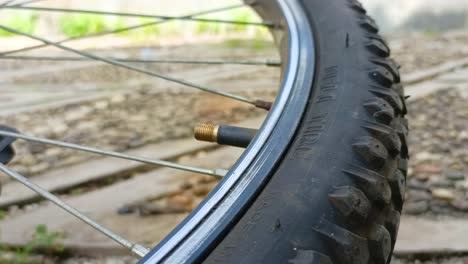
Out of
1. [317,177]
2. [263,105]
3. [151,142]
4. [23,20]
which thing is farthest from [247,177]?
[23,20]

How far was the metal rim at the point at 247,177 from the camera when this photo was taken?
17.5 inches

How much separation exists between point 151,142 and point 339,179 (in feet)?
3.77

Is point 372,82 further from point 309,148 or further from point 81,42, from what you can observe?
point 81,42

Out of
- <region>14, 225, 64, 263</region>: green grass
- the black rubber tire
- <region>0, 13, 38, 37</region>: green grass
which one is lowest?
<region>0, 13, 38, 37</region>: green grass

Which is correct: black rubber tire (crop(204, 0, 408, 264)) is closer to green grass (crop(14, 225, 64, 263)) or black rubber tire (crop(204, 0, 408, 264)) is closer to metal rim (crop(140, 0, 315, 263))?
metal rim (crop(140, 0, 315, 263))

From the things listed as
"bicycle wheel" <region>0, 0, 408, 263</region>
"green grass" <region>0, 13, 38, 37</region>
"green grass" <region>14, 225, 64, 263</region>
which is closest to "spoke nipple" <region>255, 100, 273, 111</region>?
"bicycle wheel" <region>0, 0, 408, 263</region>

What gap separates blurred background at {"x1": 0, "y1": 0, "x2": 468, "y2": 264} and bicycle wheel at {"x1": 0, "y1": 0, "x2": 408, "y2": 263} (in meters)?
0.31

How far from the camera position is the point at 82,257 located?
96cm

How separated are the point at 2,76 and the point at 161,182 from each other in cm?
175

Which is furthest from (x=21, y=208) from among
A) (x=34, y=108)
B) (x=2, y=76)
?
(x=2, y=76)

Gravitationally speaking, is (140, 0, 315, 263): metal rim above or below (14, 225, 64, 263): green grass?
above

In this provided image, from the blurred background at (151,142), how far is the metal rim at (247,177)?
0.99 feet

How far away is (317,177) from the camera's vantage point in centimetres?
49

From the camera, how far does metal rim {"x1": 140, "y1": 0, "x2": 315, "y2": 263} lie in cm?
44
